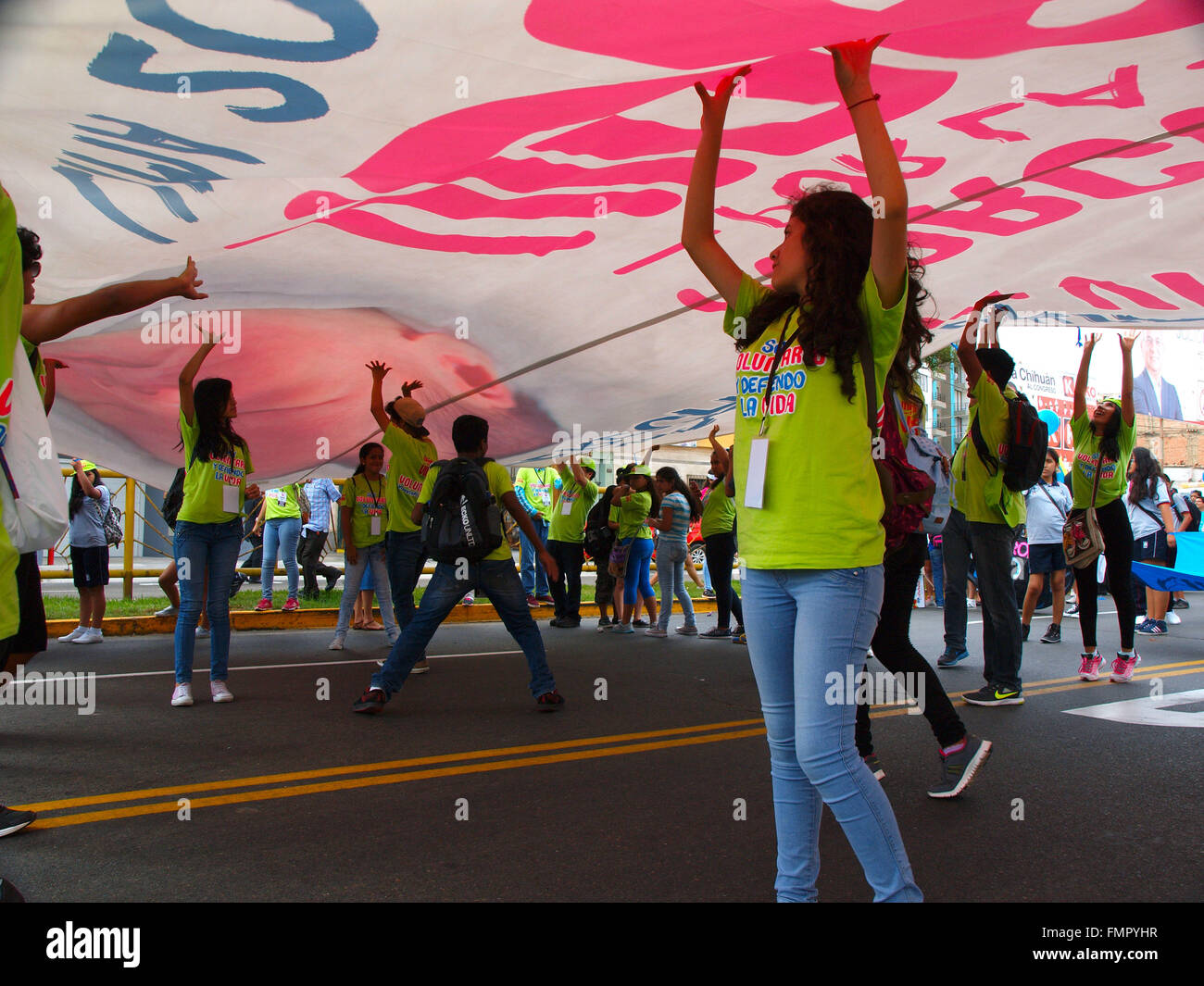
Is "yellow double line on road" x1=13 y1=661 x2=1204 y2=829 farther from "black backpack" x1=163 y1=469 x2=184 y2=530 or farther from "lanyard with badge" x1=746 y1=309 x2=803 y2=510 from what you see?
"black backpack" x1=163 y1=469 x2=184 y2=530

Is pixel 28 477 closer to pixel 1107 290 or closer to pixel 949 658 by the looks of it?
pixel 949 658

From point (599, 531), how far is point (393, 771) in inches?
272

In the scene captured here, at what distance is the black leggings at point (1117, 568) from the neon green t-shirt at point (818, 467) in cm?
534

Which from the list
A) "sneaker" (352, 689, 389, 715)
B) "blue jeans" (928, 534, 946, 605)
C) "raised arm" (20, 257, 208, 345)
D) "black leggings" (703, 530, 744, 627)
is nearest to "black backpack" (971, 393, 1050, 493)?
"sneaker" (352, 689, 389, 715)

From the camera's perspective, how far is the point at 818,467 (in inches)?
90.8

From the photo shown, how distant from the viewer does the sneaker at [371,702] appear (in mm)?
5621

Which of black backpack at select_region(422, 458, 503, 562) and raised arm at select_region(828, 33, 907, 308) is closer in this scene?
raised arm at select_region(828, 33, 907, 308)

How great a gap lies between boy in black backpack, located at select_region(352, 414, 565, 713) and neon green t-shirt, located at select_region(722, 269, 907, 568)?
11.3 feet

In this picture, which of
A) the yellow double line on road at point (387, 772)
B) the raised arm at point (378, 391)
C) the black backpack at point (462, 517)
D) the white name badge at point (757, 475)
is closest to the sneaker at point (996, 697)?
the yellow double line on road at point (387, 772)

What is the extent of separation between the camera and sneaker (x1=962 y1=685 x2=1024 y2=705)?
604 centimetres

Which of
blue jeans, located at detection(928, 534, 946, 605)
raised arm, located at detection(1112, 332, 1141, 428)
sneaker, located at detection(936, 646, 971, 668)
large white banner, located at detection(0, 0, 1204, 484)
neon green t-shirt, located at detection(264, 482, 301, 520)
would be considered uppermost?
large white banner, located at detection(0, 0, 1204, 484)

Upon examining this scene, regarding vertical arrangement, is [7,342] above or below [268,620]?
above

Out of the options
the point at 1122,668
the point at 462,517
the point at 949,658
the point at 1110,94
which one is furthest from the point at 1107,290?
the point at 462,517
